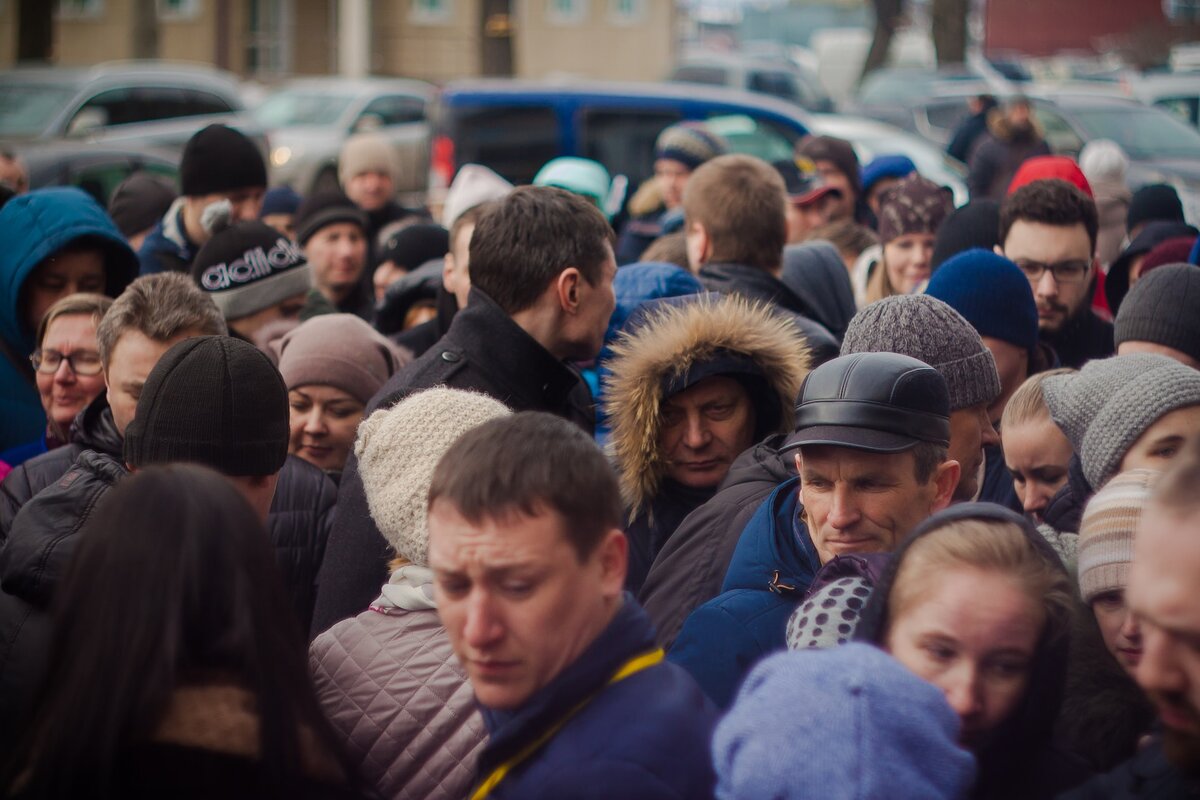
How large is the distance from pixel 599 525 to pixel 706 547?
1136 millimetres

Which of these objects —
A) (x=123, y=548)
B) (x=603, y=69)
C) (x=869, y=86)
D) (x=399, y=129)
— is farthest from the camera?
(x=603, y=69)

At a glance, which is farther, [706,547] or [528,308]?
[528,308]

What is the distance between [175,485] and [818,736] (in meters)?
→ 1.12

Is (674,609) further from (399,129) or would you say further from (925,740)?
(399,129)

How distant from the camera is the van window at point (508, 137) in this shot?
45.1 ft

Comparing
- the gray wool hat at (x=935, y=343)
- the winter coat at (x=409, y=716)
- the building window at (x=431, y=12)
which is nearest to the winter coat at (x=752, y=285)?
the gray wool hat at (x=935, y=343)

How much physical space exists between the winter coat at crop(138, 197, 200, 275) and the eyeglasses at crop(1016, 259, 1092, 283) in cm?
376

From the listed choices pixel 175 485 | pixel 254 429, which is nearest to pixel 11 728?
pixel 175 485

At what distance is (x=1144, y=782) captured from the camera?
2.17m

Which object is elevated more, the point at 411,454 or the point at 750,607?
the point at 411,454

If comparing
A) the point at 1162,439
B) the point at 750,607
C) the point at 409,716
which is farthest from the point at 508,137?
the point at 409,716

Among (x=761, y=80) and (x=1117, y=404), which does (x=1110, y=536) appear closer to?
(x=1117, y=404)

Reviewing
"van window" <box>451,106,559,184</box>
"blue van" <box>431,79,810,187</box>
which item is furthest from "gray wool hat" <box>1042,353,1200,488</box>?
"van window" <box>451,106,559,184</box>

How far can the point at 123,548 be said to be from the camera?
2225mm
